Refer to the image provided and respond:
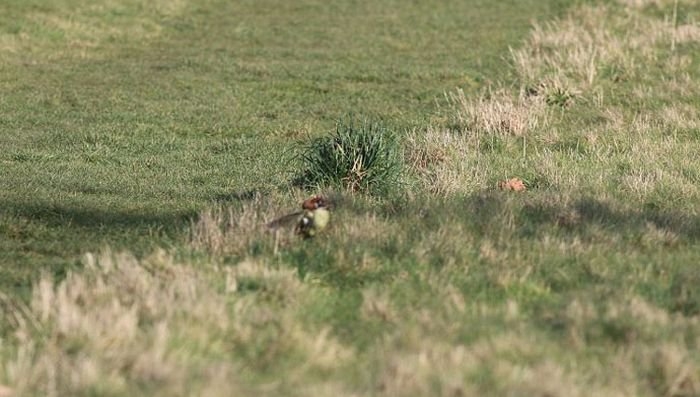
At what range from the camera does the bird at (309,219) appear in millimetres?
7258

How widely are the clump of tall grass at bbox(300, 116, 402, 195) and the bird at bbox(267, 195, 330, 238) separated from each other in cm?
185

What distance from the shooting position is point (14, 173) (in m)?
10.7

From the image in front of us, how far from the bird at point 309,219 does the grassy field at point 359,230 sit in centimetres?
12

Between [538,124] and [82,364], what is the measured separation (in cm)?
834

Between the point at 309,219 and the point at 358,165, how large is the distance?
223cm

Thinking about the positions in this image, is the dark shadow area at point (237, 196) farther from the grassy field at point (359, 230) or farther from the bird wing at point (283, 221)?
the bird wing at point (283, 221)

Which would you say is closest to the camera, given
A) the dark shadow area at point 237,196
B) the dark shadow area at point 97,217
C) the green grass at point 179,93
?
the dark shadow area at point 97,217

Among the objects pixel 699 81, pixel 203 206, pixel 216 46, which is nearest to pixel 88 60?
pixel 216 46

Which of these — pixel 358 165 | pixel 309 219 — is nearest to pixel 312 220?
pixel 309 219

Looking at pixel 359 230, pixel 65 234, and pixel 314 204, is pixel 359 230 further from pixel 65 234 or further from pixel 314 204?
pixel 65 234

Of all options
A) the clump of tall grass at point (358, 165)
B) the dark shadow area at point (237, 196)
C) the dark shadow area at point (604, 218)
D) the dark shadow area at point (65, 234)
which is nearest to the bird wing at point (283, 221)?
the dark shadow area at point (65, 234)

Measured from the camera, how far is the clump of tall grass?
30.9 ft

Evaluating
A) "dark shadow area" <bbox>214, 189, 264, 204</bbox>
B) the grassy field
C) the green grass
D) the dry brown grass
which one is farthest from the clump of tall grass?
the dry brown grass

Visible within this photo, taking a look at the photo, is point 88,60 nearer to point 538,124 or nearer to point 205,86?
point 205,86
